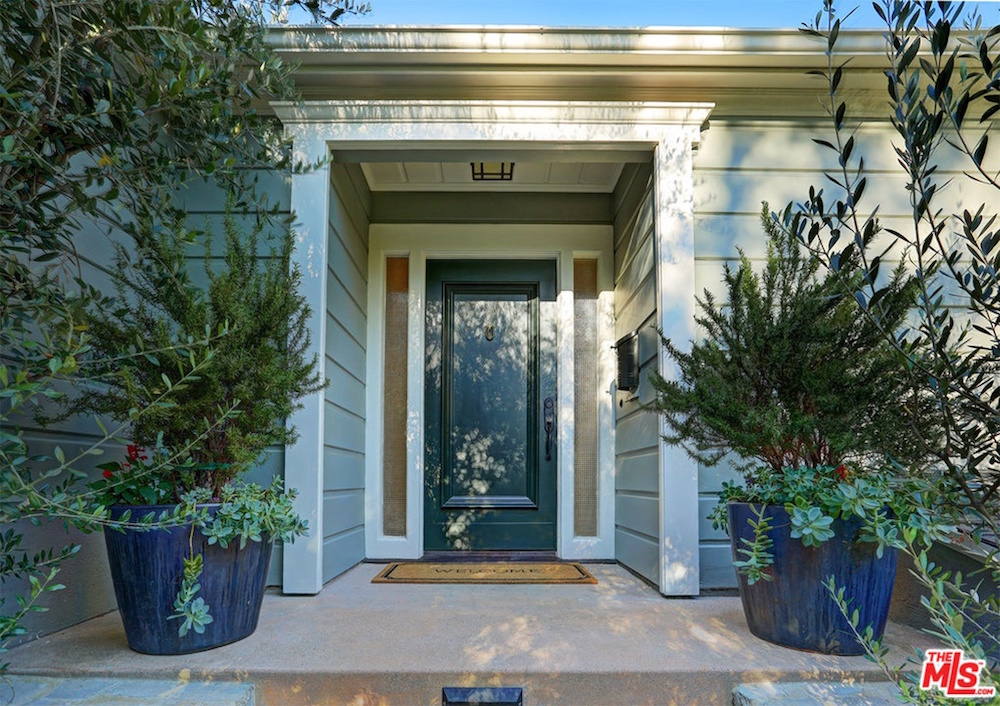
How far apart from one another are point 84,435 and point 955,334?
11.2 ft

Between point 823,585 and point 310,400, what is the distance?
195cm

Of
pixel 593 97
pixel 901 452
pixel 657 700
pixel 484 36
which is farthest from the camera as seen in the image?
pixel 593 97

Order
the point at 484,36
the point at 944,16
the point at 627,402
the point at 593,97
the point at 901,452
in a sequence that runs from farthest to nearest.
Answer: the point at 627,402, the point at 593,97, the point at 484,36, the point at 901,452, the point at 944,16

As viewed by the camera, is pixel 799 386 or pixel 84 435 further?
pixel 84 435

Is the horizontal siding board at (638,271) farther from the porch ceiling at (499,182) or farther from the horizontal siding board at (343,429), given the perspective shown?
the horizontal siding board at (343,429)

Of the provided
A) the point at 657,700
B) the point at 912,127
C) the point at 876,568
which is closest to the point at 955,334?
the point at 876,568

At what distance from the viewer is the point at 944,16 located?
1.49 meters

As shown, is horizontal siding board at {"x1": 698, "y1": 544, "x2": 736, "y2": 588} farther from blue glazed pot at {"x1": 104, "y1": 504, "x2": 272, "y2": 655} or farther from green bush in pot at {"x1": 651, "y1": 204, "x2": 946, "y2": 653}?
blue glazed pot at {"x1": 104, "y1": 504, "x2": 272, "y2": 655}

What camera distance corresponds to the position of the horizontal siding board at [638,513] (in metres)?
2.96

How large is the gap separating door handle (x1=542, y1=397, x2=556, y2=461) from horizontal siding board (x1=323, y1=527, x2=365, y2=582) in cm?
113

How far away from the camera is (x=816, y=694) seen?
5.85 feet

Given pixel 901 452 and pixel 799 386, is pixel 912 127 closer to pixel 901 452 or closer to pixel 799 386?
pixel 799 386

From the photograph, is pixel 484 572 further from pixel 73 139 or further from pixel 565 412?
pixel 73 139

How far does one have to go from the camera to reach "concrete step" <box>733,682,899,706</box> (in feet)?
5.69
